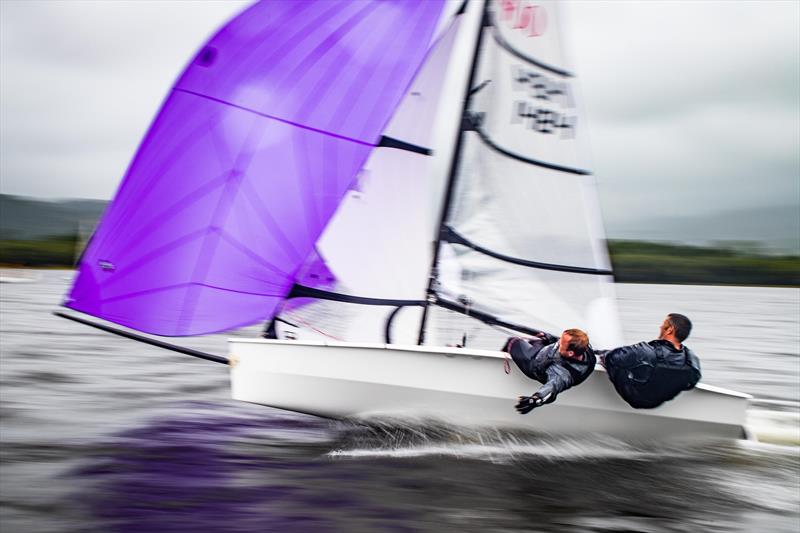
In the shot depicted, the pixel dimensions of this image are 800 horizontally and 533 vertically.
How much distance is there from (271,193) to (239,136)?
41 centimetres

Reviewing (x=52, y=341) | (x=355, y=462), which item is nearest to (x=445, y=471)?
(x=355, y=462)

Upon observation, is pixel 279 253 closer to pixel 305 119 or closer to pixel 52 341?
pixel 305 119

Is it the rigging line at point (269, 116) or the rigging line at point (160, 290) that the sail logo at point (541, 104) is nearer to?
the rigging line at point (269, 116)

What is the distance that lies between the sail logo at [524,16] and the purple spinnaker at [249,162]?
1.58 ft

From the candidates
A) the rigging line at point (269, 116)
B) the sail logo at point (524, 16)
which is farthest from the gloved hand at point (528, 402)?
the sail logo at point (524, 16)

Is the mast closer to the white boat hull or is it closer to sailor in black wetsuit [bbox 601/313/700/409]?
the white boat hull

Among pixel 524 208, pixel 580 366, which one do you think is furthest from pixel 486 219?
pixel 580 366

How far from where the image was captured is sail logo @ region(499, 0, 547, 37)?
5414 millimetres

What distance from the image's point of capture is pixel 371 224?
5301mm

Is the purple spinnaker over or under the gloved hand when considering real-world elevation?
over

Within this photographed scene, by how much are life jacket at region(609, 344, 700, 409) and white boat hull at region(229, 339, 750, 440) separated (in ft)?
0.48

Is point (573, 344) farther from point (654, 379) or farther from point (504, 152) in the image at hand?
point (504, 152)

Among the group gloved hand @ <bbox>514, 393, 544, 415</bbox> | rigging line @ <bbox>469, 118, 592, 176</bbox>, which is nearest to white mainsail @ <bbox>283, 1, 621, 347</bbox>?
rigging line @ <bbox>469, 118, 592, 176</bbox>

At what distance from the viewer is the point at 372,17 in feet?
17.5
